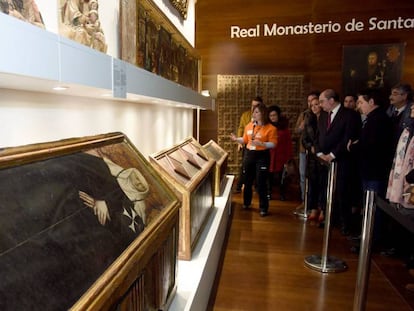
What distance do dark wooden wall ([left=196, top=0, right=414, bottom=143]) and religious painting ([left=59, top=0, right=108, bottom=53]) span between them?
5999mm

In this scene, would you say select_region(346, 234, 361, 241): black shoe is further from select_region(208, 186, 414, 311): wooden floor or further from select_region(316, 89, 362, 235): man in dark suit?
select_region(316, 89, 362, 235): man in dark suit

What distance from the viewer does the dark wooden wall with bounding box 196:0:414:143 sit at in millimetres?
6801

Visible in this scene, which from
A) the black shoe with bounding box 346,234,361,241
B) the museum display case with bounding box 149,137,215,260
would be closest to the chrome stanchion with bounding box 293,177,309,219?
the black shoe with bounding box 346,234,361,241

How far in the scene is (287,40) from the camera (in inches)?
290

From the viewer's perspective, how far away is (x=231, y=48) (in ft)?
25.0

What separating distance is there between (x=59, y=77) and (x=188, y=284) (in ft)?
4.98

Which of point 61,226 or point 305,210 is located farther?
point 305,210

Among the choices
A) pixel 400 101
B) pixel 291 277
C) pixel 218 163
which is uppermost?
pixel 400 101

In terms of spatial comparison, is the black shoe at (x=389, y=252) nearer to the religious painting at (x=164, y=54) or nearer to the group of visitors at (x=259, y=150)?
the group of visitors at (x=259, y=150)

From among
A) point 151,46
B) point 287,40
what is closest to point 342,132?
point 151,46

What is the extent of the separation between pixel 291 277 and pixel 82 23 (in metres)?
2.96

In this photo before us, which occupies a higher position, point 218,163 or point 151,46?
point 151,46

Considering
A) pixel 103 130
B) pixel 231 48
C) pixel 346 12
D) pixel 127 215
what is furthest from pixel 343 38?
pixel 127 215

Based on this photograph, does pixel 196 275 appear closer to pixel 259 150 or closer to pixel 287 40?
pixel 259 150
